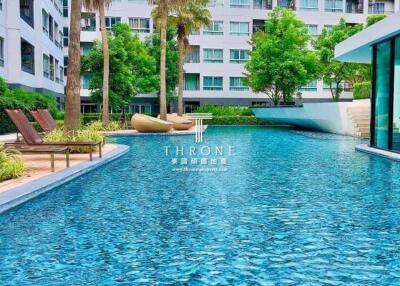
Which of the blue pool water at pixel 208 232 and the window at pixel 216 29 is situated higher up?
the window at pixel 216 29

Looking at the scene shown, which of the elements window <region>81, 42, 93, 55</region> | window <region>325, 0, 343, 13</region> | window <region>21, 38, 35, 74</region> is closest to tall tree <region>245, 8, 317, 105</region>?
window <region>325, 0, 343, 13</region>

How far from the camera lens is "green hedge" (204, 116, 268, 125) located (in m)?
49.3

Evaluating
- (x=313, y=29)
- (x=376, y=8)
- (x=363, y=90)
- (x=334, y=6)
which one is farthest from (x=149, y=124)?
(x=376, y=8)

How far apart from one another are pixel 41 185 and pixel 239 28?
55.3 m

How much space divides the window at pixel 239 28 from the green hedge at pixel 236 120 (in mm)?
16570

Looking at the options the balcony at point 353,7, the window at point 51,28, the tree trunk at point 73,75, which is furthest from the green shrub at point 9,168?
the balcony at point 353,7

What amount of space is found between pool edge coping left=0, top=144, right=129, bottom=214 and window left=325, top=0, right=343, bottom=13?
184 feet

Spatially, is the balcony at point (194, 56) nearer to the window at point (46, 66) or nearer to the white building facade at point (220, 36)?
the white building facade at point (220, 36)

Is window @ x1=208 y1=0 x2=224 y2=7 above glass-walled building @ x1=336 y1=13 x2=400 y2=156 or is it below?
above

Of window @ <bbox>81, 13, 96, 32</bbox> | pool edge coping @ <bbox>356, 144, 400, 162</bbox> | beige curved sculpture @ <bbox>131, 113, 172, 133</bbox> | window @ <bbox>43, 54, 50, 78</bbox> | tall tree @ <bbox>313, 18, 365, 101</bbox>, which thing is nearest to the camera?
pool edge coping @ <bbox>356, 144, 400, 162</bbox>

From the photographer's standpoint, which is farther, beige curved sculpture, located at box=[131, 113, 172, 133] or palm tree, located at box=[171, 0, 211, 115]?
palm tree, located at box=[171, 0, 211, 115]

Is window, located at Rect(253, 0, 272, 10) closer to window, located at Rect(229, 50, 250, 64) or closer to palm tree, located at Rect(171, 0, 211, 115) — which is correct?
window, located at Rect(229, 50, 250, 64)

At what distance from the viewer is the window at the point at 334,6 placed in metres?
64.5

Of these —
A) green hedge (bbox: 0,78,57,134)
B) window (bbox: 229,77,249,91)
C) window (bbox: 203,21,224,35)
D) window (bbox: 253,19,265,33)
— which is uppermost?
window (bbox: 253,19,265,33)
